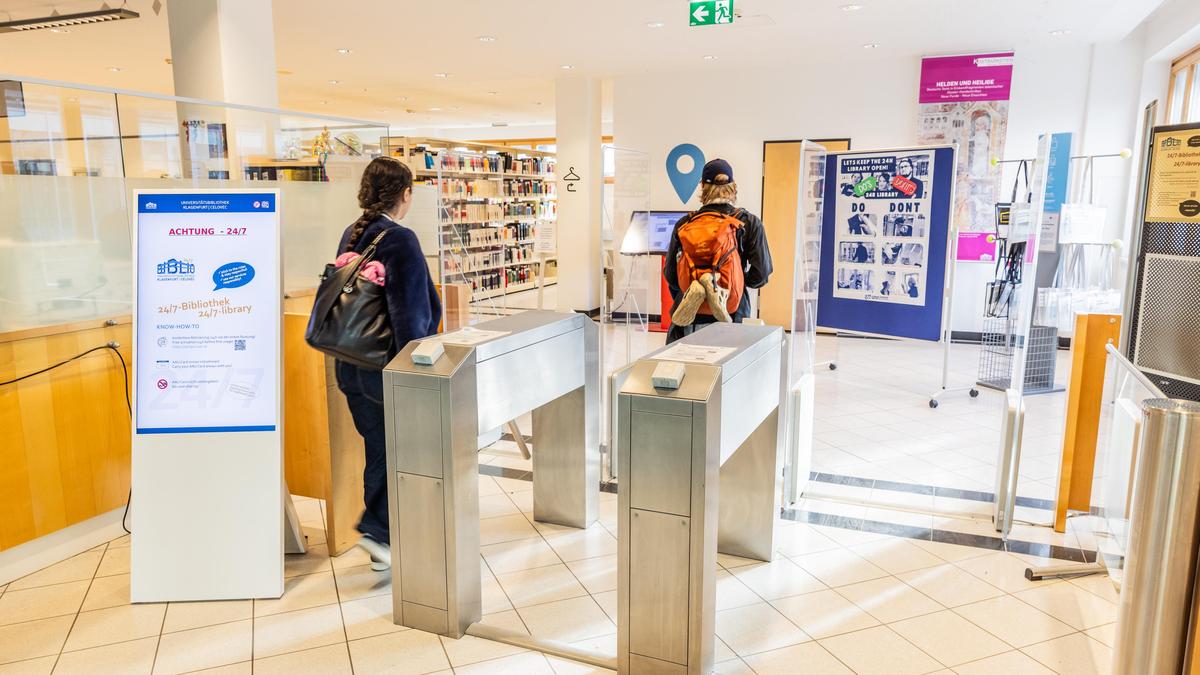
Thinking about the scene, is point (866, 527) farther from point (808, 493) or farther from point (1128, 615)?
point (1128, 615)

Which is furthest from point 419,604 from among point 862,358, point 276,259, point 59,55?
point 59,55

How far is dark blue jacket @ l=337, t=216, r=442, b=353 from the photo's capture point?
266 cm

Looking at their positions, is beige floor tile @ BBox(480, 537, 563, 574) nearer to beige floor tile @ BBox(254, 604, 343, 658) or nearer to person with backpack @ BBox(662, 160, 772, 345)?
beige floor tile @ BBox(254, 604, 343, 658)

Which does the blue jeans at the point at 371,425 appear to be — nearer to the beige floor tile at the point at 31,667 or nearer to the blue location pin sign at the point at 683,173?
the beige floor tile at the point at 31,667

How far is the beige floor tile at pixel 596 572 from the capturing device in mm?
2877

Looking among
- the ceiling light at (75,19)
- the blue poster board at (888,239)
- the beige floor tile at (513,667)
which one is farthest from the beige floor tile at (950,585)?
the ceiling light at (75,19)

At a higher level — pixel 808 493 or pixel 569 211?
pixel 569 211

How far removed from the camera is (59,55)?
8.30 metres

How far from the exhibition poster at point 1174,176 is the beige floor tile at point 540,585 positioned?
2.73m

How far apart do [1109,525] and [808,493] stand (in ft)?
4.94

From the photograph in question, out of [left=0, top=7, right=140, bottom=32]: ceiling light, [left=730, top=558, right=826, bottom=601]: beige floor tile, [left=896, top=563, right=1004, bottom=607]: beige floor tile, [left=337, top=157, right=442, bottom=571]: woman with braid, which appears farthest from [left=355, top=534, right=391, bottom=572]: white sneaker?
[left=0, top=7, right=140, bottom=32]: ceiling light

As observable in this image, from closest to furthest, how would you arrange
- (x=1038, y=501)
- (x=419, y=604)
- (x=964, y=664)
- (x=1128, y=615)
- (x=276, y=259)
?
(x=1128, y=615)
(x=964, y=664)
(x=419, y=604)
(x=276, y=259)
(x=1038, y=501)

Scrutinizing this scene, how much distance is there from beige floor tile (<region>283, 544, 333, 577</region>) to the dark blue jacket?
3.30 ft

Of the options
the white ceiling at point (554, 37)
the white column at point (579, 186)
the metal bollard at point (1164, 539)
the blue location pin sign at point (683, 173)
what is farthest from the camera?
the white column at point (579, 186)
